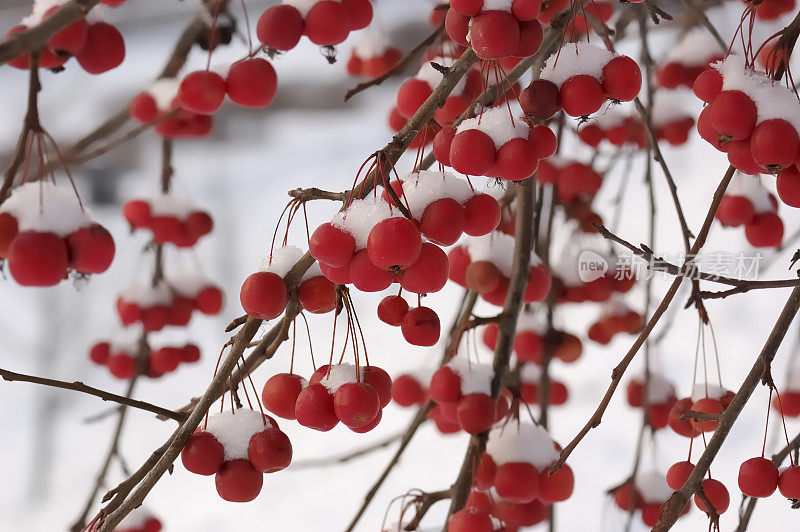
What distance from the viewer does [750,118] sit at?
511mm

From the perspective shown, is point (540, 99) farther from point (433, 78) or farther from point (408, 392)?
point (408, 392)

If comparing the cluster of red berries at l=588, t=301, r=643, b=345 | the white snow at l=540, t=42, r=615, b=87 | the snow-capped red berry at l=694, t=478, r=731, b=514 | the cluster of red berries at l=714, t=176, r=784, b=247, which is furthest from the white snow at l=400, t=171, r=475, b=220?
the cluster of red berries at l=588, t=301, r=643, b=345

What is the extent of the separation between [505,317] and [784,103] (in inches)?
12.4

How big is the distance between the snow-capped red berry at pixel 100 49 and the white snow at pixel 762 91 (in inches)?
19.0

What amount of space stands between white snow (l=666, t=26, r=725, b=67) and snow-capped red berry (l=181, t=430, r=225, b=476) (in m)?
0.69

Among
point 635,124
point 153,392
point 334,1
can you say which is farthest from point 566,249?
point 153,392

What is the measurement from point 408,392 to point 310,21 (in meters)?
0.49

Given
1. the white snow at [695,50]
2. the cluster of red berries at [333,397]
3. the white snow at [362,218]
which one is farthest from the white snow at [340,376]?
the white snow at [695,50]

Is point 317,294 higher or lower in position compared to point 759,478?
higher

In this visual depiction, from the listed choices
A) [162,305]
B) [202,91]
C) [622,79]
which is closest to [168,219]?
[162,305]

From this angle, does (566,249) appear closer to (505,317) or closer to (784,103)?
(505,317)

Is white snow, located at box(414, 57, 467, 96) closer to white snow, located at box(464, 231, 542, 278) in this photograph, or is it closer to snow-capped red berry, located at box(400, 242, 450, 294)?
white snow, located at box(464, 231, 542, 278)

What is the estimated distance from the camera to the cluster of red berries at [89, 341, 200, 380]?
→ 1007 millimetres

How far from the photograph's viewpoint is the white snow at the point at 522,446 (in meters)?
0.72
